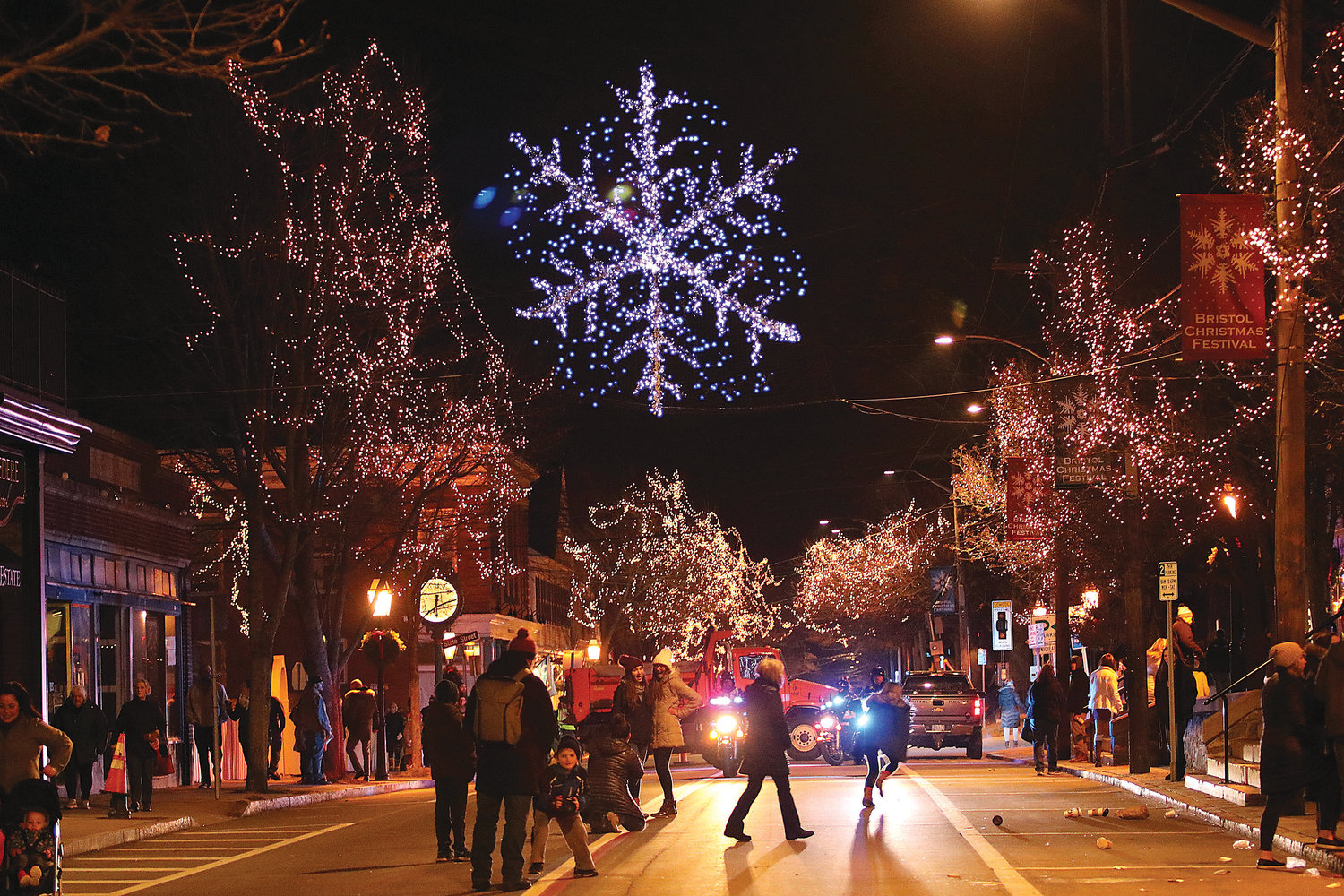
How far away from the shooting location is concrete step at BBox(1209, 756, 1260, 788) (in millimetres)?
18031

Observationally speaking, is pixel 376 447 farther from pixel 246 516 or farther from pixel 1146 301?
pixel 1146 301

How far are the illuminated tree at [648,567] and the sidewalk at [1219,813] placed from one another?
176 feet

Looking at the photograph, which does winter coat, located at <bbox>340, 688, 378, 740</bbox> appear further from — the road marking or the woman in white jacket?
the woman in white jacket

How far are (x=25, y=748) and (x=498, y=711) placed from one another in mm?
3400

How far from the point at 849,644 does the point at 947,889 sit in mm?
82399

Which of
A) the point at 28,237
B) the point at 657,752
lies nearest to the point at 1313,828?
the point at 657,752

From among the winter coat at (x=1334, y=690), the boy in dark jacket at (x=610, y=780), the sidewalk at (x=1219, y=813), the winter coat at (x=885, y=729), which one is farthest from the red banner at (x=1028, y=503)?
the winter coat at (x=1334, y=690)

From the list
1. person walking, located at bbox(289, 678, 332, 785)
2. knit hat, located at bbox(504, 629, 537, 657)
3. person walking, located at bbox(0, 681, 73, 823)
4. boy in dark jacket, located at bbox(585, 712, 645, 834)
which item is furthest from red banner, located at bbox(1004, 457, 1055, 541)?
person walking, located at bbox(0, 681, 73, 823)

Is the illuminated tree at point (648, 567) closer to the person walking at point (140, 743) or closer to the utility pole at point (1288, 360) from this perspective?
the person walking at point (140, 743)

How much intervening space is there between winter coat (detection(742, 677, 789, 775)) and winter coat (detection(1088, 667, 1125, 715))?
594 inches

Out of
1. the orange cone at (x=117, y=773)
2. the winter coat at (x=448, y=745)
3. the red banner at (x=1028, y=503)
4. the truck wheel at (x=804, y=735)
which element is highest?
the red banner at (x=1028, y=503)

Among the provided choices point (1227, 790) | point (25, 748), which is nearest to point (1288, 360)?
point (1227, 790)

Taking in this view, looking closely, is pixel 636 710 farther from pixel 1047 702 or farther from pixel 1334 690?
pixel 1047 702

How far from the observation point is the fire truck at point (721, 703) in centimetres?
2814
